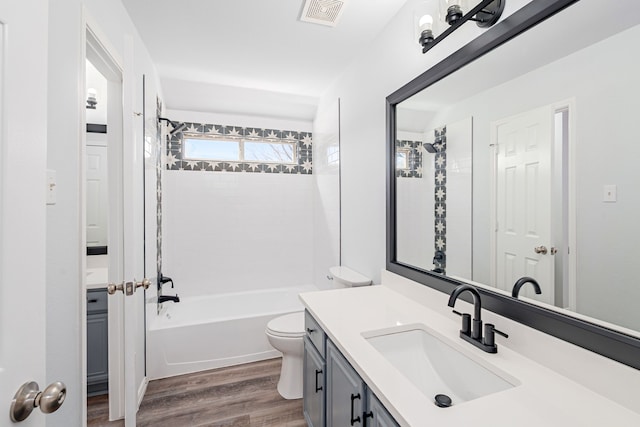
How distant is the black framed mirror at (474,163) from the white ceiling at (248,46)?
65cm

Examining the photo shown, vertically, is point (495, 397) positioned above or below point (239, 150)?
below

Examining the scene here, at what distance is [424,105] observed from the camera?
5.21ft

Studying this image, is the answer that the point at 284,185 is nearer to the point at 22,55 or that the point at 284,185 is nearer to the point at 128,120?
the point at 128,120

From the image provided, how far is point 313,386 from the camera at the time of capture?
157cm

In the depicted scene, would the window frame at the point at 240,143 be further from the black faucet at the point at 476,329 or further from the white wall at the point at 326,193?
the black faucet at the point at 476,329

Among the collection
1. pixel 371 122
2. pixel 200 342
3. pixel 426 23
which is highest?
pixel 426 23

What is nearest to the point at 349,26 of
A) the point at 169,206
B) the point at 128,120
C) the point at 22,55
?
the point at 128,120

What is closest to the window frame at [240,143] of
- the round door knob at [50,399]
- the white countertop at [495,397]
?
the white countertop at [495,397]

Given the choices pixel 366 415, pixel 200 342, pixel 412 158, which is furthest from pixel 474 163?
pixel 200 342

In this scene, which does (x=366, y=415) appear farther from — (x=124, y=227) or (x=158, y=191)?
(x=158, y=191)

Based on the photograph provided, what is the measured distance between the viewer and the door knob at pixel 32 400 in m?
0.55

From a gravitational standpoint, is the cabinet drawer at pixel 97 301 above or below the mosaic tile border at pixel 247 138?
below

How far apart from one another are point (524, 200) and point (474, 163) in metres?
0.29

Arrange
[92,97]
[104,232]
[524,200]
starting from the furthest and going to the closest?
1. [104,232]
2. [92,97]
3. [524,200]
